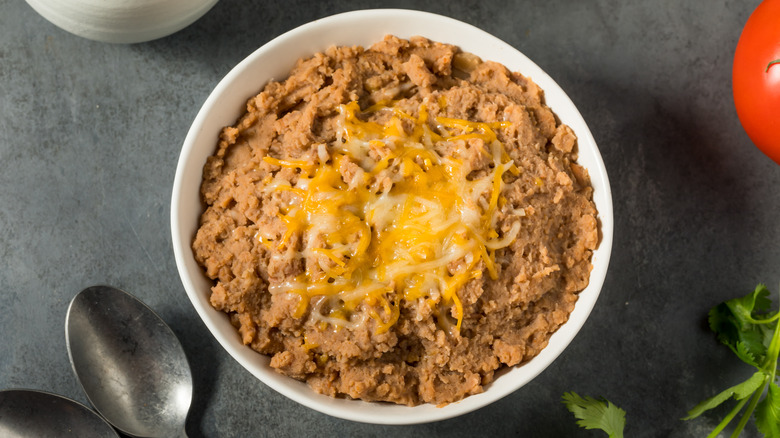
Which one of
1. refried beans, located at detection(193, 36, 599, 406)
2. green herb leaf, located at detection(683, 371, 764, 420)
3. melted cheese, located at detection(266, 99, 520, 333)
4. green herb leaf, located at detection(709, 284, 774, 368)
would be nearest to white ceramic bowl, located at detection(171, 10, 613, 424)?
refried beans, located at detection(193, 36, 599, 406)

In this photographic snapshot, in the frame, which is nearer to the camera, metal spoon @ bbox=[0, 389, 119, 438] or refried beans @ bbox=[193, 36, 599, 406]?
refried beans @ bbox=[193, 36, 599, 406]

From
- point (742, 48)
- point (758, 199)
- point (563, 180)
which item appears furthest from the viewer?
point (758, 199)

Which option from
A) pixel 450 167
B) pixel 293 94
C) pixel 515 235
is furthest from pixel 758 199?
pixel 293 94

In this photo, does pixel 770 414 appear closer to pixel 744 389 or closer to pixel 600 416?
pixel 744 389

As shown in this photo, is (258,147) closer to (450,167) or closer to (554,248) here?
(450,167)

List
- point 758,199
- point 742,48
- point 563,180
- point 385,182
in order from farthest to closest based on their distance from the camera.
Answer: point 758,199 → point 742,48 → point 563,180 → point 385,182

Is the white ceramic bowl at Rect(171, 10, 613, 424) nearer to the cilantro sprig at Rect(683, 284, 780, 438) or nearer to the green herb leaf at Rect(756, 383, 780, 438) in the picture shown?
the cilantro sprig at Rect(683, 284, 780, 438)
